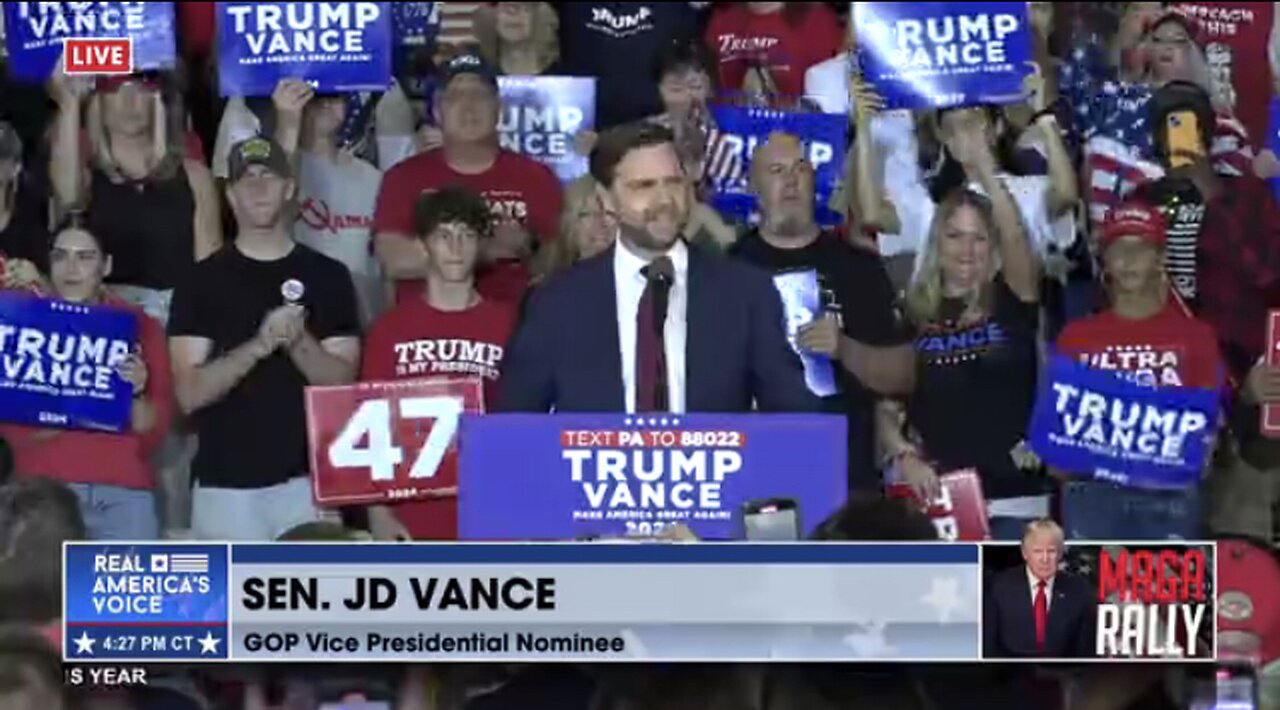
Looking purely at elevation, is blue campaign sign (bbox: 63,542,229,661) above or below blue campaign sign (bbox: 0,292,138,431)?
below

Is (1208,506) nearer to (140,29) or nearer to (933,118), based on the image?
(933,118)

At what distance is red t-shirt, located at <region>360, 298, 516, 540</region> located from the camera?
10.8 meters

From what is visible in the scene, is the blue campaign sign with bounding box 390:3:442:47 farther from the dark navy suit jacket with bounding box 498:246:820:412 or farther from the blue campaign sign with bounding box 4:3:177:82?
the dark navy suit jacket with bounding box 498:246:820:412

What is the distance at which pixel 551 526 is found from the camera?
32.1 feet

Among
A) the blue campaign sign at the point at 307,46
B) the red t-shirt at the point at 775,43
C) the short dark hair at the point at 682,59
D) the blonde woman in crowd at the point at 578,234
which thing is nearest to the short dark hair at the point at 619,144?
the blonde woman in crowd at the point at 578,234

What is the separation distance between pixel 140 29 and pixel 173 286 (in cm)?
119

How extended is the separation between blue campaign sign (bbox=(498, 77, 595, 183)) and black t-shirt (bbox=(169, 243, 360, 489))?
1312 mm

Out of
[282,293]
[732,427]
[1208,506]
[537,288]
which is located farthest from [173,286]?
[1208,506]

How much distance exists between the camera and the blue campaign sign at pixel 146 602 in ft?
32.7

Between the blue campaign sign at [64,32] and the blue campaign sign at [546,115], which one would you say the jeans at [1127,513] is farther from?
the blue campaign sign at [64,32]

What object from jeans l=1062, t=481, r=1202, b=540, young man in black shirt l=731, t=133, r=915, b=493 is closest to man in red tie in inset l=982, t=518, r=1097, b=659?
jeans l=1062, t=481, r=1202, b=540

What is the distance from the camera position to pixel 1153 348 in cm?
1096

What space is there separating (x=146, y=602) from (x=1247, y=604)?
309cm

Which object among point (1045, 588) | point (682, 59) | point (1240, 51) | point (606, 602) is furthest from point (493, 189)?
point (1240, 51)
